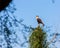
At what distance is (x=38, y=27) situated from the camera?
962 centimetres

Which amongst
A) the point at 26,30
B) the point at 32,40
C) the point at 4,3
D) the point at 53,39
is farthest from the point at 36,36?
the point at 4,3

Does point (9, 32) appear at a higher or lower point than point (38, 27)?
lower

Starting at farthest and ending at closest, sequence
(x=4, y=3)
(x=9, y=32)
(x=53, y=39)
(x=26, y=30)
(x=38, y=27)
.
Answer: (x=38, y=27) → (x=53, y=39) → (x=26, y=30) → (x=9, y=32) → (x=4, y=3)

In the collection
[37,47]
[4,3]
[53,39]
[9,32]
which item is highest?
[37,47]

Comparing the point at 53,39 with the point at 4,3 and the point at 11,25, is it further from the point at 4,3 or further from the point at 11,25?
the point at 4,3

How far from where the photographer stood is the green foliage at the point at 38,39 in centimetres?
989

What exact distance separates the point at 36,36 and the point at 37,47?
44 centimetres

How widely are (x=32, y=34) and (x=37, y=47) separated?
60cm

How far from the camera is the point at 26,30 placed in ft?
20.6

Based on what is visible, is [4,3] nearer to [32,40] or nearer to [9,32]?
[9,32]

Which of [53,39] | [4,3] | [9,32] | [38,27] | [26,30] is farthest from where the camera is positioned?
[38,27]

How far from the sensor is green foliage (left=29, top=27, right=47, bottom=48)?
32.4 feet

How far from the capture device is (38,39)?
10148mm

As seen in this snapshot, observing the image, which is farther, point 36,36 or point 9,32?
point 36,36
